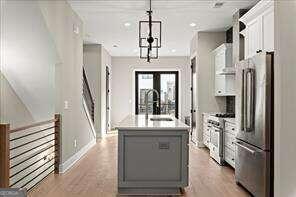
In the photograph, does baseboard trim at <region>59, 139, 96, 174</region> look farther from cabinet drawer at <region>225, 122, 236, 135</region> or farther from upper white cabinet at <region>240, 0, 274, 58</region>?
upper white cabinet at <region>240, 0, 274, 58</region>

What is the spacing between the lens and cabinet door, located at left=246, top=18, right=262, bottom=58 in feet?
15.4

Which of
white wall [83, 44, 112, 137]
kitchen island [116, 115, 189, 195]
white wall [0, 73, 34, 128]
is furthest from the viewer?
white wall [83, 44, 112, 137]

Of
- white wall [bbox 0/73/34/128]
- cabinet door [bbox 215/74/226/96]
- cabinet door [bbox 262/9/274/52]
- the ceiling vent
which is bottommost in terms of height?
white wall [bbox 0/73/34/128]

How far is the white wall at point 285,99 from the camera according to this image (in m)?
2.52

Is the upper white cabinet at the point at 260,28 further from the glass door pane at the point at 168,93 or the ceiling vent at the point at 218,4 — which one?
the glass door pane at the point at 168,93

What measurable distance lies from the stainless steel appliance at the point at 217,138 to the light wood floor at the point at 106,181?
156mm

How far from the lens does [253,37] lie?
4918 mm

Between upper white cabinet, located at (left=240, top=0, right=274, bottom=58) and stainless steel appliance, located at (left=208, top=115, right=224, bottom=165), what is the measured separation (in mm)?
1587

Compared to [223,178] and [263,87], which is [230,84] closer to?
[223,178]

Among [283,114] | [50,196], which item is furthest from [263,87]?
Result: [50,196]

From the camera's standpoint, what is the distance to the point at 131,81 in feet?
42.0

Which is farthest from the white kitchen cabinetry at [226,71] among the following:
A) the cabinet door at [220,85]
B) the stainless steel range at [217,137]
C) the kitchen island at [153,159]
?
the kitchen island at [153,159]

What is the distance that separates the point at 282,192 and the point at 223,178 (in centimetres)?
241

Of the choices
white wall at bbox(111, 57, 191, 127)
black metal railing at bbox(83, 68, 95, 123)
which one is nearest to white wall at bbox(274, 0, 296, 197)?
black metal railing at bbox(83, 68, 95, 123)
